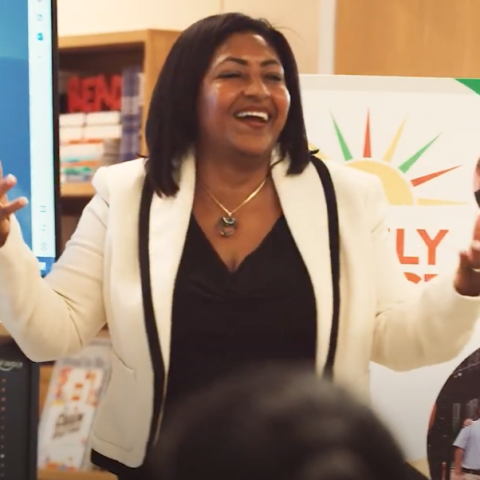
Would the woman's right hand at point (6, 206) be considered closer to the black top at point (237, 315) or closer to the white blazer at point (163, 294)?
the white blazer at point (163, 294)

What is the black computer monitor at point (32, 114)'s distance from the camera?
55.7 inches

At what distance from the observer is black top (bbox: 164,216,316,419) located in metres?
1.04

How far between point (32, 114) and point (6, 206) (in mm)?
536

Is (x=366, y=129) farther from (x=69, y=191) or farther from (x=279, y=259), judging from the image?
(x=69, y=191)

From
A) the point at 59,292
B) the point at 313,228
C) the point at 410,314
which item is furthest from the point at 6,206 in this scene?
the point at 410,314

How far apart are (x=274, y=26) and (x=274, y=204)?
32 centimetres

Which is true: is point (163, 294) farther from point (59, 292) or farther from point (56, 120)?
point (56, 120)

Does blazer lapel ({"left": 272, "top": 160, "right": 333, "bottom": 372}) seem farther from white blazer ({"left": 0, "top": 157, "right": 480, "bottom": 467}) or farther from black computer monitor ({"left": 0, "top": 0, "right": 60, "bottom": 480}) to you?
black computer monitor ({"left": 0, "top": 0, "right": 60, "bottom": 480})

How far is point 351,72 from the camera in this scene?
5.44 ft

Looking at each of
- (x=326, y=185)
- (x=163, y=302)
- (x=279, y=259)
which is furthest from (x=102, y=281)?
(x=326, y=185)

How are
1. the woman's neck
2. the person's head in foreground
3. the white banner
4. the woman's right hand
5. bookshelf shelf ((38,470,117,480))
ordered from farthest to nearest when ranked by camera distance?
bookshelf shelf ((38,470,117,480))
the white banner
the woman's neck
the woman's right hand
the person's head in foreground

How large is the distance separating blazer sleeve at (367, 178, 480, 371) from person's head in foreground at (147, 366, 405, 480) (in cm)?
70

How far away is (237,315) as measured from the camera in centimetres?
105

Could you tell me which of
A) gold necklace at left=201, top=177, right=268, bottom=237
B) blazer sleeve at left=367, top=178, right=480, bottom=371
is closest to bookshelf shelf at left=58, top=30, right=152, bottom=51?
gold necklace at left=201, top=177, right=268, bottom=237
